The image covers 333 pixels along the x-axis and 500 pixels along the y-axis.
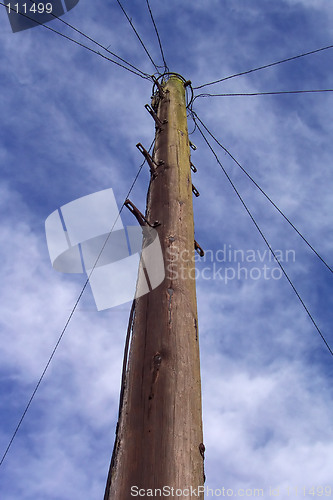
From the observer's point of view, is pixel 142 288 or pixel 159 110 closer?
pixel 142 288

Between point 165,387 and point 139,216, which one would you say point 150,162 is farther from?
point 165,387

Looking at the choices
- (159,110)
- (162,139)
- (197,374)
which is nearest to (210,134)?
(159,110)

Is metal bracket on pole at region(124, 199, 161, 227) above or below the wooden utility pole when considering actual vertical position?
above

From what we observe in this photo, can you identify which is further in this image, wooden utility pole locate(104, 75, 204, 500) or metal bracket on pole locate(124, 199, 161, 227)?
metal bracket on pole locate(124, 199, 161, 227)

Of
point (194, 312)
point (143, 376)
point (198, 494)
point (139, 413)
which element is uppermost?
point (194, 312)

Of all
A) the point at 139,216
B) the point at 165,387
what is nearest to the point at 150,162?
the point at 139,216

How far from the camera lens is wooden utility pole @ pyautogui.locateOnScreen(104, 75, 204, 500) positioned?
4.83 feet

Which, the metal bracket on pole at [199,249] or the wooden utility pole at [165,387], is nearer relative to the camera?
the wooden utility pole at [165,387]

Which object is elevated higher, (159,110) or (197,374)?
(159,110)

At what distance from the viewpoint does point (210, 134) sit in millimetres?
5762

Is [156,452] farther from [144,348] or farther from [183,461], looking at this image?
[144,348]

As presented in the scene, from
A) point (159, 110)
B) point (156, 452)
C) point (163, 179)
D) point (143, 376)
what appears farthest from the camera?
point (159, 110)

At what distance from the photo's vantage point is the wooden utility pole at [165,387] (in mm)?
1471

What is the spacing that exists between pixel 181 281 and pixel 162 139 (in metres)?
1.77
